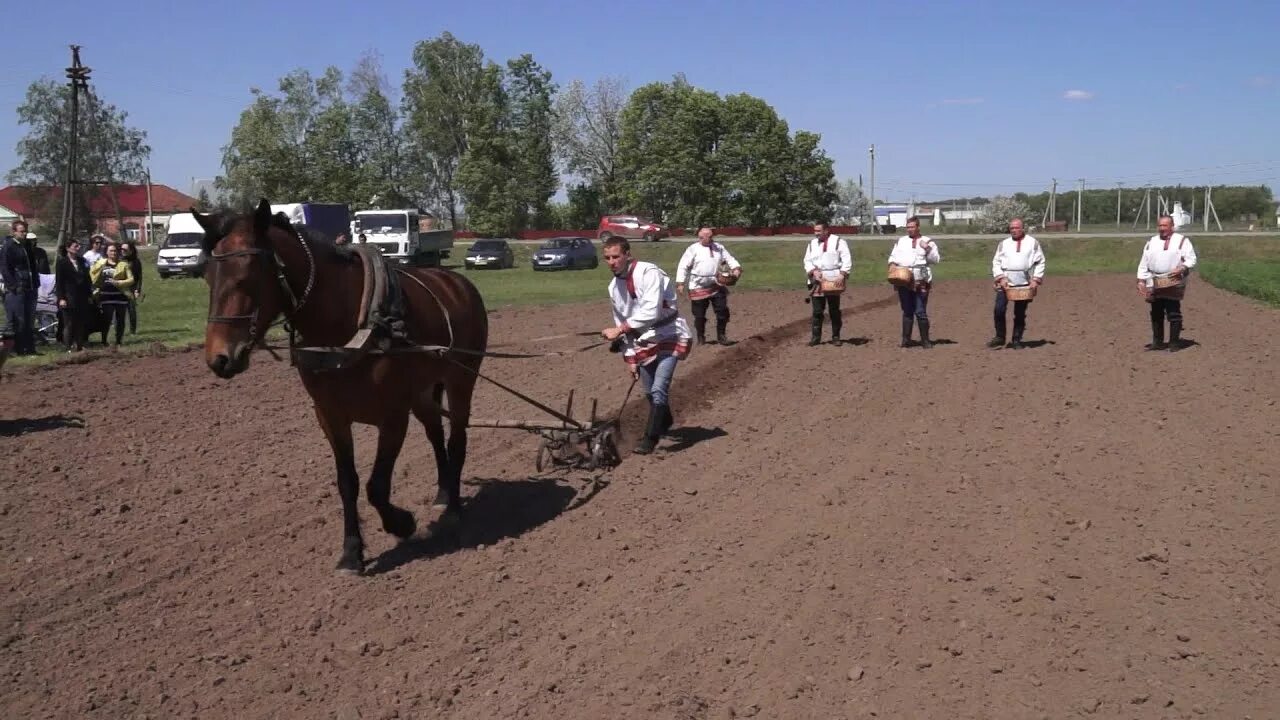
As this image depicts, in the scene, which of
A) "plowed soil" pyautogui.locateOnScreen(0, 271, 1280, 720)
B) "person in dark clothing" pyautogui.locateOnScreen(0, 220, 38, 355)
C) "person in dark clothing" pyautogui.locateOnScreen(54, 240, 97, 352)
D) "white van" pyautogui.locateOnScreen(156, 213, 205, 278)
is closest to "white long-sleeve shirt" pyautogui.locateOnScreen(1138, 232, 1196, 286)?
"plowed soil" pyautogui.locateOnScreen(0, 271, 1280, 720)

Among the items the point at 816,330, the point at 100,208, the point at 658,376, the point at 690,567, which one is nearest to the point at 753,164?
the point at 100,208

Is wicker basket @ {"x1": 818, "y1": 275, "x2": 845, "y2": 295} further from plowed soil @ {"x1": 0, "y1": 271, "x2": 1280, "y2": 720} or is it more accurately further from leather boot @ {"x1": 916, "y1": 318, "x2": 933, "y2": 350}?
plowed soil @ {"x1": 0, "y1": 271, "x2": 1280, "y2": 720}

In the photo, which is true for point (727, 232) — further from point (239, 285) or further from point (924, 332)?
point (239, 285)

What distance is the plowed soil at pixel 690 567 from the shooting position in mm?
5133

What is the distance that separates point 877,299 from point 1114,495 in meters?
19.9

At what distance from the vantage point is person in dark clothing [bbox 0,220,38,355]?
14.9 m

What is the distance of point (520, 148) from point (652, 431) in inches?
2631

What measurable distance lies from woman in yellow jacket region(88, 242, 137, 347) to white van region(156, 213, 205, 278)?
20.0m

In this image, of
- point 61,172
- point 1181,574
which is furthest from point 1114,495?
point 61,172

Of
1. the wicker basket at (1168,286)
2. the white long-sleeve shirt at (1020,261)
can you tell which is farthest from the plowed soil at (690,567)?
the white long-sleeve shirt at (1020,261)

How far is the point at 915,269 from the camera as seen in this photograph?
16.3m

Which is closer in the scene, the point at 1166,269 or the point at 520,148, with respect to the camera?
the point at 1166,269

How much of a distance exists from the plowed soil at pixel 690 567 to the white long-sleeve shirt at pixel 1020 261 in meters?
3.97

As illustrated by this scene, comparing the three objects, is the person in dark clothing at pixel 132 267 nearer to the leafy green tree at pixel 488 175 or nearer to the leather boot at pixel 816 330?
the leather boot at pixel 816 330
